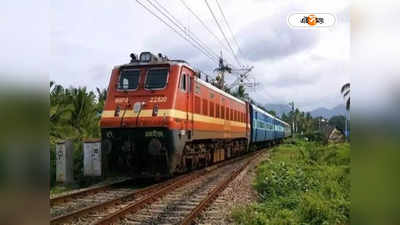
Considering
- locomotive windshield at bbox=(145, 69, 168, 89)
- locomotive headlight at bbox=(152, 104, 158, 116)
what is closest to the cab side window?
locomotive windshield at bbox=(145, 69, 168, 89)

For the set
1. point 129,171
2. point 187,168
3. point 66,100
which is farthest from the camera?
point 187,168

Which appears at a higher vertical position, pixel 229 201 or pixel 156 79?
pixel 156 79

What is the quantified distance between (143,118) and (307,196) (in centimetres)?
348

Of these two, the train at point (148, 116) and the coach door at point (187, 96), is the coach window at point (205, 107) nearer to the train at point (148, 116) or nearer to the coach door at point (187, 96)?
the train at point (148, 116)

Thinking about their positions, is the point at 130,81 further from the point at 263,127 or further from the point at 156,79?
the point at 263,127

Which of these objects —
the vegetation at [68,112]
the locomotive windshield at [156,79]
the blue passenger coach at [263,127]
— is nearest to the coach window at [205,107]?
the locomotive windshield at [156,79]

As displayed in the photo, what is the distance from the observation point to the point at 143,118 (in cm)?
652

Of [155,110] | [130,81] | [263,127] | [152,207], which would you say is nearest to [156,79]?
[130,81]

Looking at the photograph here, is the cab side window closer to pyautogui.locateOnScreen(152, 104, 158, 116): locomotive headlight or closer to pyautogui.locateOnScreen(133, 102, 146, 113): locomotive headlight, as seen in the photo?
pyautogui.locateOnScreen(152, 104, 158, 116): locomotive headlight
